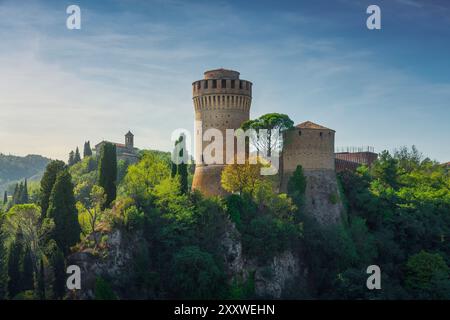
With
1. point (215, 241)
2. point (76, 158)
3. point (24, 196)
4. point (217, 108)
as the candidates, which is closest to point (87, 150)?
point (76, 158)

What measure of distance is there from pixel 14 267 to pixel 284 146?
981 inches

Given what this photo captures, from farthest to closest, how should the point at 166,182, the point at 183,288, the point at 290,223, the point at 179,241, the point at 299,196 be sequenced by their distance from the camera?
the point at 299,196 → the point at 290,223 → the point at 166,182 → the point at 179,241 → the point at 183,288

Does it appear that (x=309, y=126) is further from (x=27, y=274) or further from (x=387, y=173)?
(x=27, y=274)

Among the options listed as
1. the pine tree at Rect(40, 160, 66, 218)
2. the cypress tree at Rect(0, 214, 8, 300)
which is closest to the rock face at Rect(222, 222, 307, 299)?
the pine tree at Rect(40, 160, 66, 218)

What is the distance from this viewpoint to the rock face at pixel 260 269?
41.4 meters

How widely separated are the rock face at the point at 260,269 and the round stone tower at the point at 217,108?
29.7 feet

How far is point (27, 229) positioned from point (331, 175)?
2695 cm

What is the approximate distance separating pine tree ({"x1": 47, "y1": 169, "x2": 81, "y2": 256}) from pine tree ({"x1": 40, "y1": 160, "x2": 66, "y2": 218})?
1889 mm

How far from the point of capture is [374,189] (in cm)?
5547

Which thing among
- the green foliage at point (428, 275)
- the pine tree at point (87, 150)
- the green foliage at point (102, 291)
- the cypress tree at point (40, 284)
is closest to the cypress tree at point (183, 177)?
the green foliage at point (102, 291)

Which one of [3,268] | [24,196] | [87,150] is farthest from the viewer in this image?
[87,150]

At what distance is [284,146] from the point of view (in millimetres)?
50469

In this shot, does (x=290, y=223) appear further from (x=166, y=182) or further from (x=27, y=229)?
(x=27, y=229)
